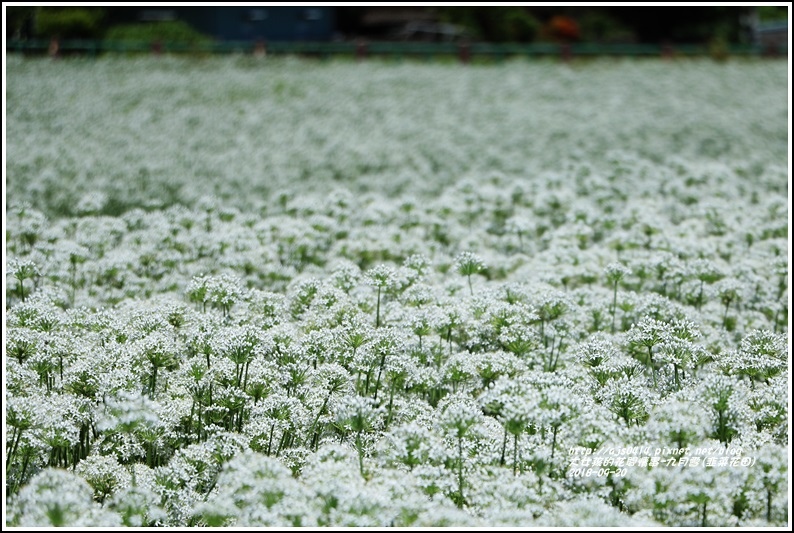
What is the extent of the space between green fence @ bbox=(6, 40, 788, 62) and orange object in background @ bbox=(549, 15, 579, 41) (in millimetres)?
8220

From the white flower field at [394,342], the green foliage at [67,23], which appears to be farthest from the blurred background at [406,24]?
the white flower field at [394,342]

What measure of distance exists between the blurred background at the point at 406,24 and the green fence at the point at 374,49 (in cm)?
212

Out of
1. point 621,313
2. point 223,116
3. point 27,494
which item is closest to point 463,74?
point 223,116

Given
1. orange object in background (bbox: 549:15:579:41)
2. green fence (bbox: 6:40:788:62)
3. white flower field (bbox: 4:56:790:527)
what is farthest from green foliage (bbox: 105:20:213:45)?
orange object in background (bbox: 549:15:579:41)

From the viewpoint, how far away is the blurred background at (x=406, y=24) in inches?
1320

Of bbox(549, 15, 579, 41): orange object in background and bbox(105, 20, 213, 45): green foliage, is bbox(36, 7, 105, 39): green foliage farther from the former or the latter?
bbox(549, 15, 579, 41): orange object in background

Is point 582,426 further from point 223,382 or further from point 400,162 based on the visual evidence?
point 400,162

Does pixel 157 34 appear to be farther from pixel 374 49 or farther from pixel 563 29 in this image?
pixel 563 29

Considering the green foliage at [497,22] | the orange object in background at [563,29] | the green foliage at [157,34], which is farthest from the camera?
the orange object in background at [563,29]

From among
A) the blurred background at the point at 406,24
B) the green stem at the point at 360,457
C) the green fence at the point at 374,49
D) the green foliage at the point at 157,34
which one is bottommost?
the green stem at the point at 360,457

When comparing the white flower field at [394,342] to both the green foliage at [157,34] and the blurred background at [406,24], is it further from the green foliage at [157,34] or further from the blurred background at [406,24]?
the blurred background at [406,24]

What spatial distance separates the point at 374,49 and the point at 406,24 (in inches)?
632

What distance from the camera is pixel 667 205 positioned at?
13414mm

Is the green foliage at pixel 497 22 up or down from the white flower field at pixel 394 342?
up
